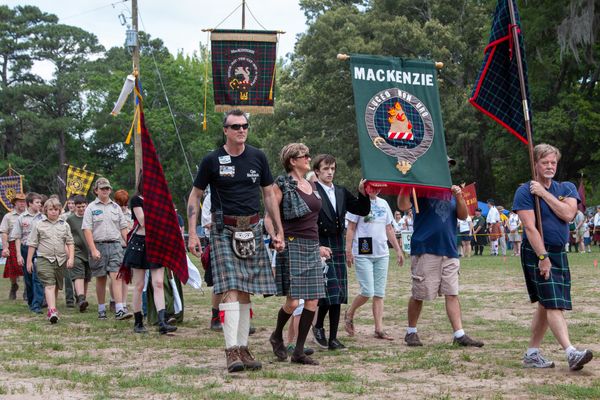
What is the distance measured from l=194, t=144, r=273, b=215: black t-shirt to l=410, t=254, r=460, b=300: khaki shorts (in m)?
2.02

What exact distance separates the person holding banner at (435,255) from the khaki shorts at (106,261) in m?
5.01

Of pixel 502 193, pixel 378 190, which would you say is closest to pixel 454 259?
pixel 378 190

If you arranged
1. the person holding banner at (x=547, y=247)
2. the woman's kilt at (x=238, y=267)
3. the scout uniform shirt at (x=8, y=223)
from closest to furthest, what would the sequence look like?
the person holding banner at (x=547, y=247) < the woman's kilt at (x=238, y=267) < the scout uniform shirt at (x=8, y=223)

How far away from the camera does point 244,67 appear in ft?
55.4

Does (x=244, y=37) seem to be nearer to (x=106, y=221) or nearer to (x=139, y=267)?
(x=106, y=221)

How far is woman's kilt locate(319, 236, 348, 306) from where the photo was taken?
8359 millimetres

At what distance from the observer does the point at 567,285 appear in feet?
22.5

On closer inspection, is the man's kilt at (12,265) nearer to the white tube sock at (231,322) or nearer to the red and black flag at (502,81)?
the white tube sock at (231,322)

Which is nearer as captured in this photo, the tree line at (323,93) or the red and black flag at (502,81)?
the red and black flag at (502,81)

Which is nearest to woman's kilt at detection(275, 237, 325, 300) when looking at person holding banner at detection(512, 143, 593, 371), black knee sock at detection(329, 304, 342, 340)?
black knee sock at detection(329, 304, 342, 340)

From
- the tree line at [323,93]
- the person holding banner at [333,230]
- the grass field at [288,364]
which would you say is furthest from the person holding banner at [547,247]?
the tree line at [323,93]

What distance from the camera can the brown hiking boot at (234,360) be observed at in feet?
22.5

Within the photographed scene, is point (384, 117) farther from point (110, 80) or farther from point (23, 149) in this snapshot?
point (23, 149)

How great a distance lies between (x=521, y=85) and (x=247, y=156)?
235 cm
